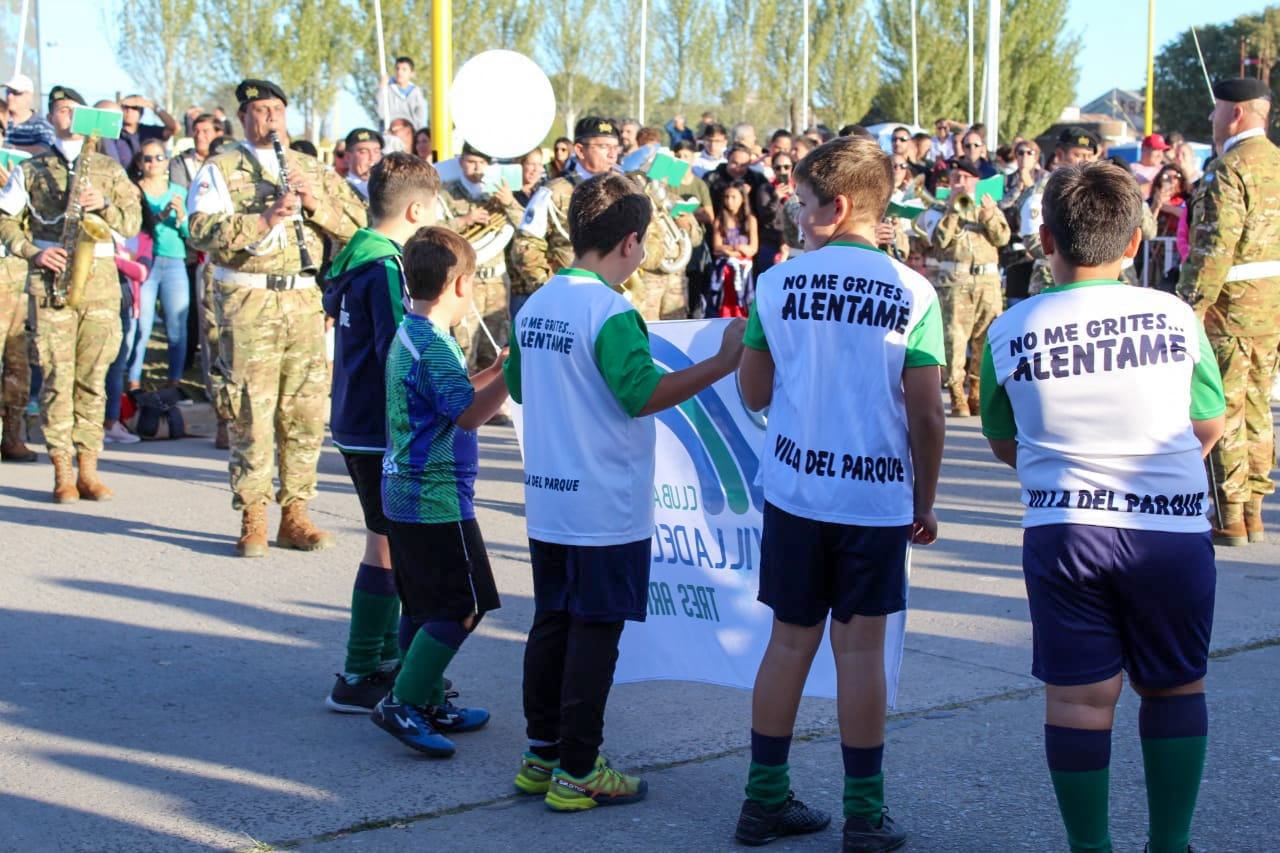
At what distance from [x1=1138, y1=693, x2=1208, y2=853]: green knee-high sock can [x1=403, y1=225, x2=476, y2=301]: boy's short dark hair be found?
7.44 ft

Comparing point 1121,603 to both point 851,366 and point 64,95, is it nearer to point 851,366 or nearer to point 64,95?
point 851,366

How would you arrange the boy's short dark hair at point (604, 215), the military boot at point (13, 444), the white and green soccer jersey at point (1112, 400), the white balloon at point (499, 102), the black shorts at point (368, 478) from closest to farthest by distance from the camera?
the white and green soccer jersey at point (1112, 400) < the boy's short dark hair at point (604, 215) < the black shorts at point (368, 478) < the white balloon at point (499, 102) < the military boot at point (13, 444)

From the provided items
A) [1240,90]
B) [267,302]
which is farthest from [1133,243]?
[267,302]

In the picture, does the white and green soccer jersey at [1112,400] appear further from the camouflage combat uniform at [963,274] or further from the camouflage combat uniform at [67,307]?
the camouflage combat uniform at [963,274]

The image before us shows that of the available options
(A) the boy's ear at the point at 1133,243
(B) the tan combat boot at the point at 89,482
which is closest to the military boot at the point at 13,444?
(B) the tan combat boot at the point at 89,482

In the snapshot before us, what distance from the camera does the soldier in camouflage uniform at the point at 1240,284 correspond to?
695 centimetres

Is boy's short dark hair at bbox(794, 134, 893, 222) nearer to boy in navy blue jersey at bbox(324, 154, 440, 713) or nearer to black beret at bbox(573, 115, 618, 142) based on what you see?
boy in navy blue jersey at bbox(324, 154, 440, 713)

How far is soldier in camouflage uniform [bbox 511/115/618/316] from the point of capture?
33.9ft

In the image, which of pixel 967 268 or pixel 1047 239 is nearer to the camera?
pixel 1047 239

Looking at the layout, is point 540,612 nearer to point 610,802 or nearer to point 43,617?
point 610,802

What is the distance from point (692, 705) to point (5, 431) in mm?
6775

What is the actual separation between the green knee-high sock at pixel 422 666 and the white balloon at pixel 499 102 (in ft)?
17.4

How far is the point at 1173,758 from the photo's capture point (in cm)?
333

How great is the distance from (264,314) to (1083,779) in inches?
193
